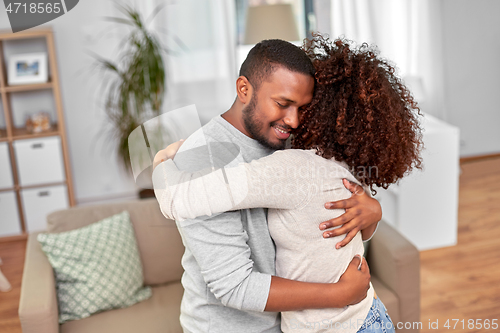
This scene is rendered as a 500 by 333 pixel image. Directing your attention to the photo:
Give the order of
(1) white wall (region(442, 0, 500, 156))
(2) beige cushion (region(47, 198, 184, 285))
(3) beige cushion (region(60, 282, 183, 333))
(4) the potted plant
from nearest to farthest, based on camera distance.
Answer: (3) beige cushion (region(60, 282, 183, 333))
(2) beige cushion (region(47, 198, 184, 285))
(4) the potted plant
(1) white wall (region(442, 0, 500, 156))

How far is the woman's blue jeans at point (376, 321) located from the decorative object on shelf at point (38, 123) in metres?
3.07

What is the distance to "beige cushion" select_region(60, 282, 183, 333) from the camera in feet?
6.07

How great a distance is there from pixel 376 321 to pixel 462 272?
6.28 feet

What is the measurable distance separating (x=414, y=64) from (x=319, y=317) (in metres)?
3.82

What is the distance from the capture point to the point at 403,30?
14.4ft

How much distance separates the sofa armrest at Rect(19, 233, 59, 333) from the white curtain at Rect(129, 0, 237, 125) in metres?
2.26

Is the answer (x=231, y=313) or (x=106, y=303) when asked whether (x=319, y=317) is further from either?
(x=106, y=303)

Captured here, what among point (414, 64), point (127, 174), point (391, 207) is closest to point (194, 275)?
point (391, 207)

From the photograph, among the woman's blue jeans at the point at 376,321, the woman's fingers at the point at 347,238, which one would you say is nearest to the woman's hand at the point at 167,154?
the woman's fingers at the point at 347,238

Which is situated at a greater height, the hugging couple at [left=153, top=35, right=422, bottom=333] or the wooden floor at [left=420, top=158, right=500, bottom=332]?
the hugging couple at [left=153, top=35, right=422, bottom=333]

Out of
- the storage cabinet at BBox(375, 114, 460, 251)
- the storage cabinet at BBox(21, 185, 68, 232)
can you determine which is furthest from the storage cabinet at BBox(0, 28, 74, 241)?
the storage cabinet at BBox(375, 114, 460, 251)

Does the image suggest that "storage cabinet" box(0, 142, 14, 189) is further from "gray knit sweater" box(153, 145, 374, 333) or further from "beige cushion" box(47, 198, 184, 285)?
"gray knit sweater" box(153, 145, 374, 333)

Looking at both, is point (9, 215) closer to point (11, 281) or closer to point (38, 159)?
point (38, 159)

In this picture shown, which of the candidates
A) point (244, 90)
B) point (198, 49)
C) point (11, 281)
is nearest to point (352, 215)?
point (244, 90)
